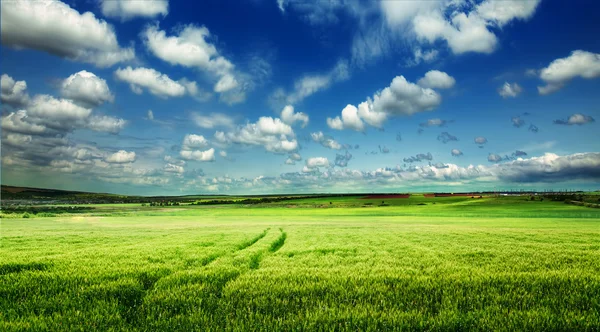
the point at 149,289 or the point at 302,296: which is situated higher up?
the point at 302,296

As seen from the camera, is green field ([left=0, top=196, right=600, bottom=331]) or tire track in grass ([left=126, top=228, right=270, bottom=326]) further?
tire track in grass ([left=126, top=228, right=270, bottom=326])

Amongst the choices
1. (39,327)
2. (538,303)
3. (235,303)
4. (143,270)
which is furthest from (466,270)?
(39,327)

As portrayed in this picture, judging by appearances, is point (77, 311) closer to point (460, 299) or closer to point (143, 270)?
point (143, 270)

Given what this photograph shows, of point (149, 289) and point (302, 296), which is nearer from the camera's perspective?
point (302, 296)

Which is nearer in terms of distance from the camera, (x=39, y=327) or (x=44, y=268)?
(x=39, y=327)

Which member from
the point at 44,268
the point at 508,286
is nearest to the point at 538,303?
the point at 508,286

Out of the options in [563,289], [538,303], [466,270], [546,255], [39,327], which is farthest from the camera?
[546,255]

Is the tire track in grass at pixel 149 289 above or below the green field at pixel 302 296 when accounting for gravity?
below

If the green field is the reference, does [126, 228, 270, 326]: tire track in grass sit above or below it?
below

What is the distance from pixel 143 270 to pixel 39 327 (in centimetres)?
481

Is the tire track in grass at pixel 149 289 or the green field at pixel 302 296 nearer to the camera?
the green field at pixel 302 296

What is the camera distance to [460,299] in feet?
26.7

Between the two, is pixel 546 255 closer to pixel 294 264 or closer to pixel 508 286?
pixel 508 286

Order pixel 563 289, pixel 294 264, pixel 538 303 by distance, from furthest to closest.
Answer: pixel 294 264
pixel 563 289
pixel 538 303
